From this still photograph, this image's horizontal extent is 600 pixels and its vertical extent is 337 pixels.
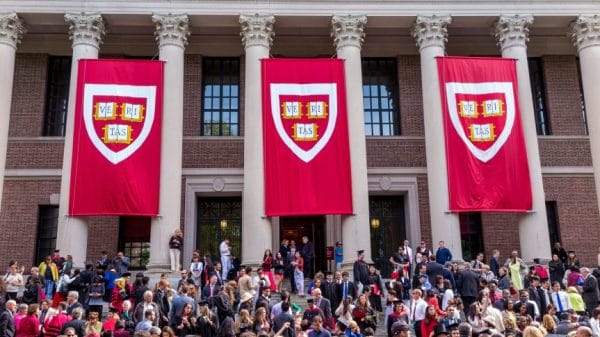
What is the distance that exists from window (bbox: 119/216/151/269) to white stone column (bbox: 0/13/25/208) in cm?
452

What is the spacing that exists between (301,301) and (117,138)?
7594 mm

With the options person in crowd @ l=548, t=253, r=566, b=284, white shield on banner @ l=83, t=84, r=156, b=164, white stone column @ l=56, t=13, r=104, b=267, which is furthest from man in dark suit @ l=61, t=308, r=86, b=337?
person in crowd @ l=548, t=253, r=566, b=284

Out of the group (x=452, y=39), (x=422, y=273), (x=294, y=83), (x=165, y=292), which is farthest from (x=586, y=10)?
(x=165, y=292)

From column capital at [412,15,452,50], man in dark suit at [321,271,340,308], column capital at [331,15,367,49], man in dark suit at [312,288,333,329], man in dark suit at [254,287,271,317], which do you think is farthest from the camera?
column capital at [412,15,452,50]

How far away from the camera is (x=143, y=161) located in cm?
1972

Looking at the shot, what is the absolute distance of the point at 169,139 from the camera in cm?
2050

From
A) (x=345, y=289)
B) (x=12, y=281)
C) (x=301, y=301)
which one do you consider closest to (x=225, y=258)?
(x=301, y=301)

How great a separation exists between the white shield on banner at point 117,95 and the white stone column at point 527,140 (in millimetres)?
12290

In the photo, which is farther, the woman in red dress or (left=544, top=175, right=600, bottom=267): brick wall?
(left=544, top=175, right=600, bottom=267): brick wall

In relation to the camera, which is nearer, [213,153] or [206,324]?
[206,324]

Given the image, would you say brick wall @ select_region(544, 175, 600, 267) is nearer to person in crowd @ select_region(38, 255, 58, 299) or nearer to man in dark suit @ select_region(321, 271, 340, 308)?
man in dark suit @ select_region(321, 271, 340, 308)

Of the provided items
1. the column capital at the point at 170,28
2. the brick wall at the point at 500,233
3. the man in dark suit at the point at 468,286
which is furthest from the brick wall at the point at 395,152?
the man in dark suit at the point at 468,286

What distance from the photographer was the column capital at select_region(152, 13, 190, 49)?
847 inches

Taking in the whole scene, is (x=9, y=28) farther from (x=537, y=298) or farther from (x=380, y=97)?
(x=537, y=298)
